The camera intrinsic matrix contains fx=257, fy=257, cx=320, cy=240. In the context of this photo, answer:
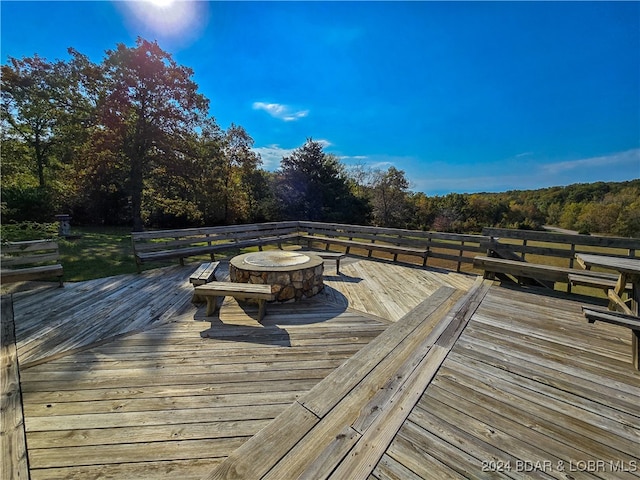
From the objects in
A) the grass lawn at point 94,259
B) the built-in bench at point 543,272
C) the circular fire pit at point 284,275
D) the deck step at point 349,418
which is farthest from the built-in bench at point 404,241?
the grass lawn at point 94,259

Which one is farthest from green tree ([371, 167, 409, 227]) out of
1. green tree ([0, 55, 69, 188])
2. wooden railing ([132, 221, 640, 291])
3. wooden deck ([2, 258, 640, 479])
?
green tree ([0, 55, 69, 188])

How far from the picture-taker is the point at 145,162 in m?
11.6

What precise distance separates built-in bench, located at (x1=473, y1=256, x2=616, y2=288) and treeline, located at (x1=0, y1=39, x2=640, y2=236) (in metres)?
11.9

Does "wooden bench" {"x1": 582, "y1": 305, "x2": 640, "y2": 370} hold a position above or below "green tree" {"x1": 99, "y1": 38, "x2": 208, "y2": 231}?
below

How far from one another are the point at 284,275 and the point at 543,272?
12.9ft

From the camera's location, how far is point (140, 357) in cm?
258

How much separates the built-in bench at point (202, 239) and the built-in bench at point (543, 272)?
5.48 m

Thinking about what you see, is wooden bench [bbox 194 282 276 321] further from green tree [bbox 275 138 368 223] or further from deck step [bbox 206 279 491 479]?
green tree [bbox 275 138 368 223]

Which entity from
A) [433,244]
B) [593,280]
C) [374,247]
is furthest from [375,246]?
[593,280]

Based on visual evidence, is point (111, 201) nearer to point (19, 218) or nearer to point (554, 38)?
point (19, 218)

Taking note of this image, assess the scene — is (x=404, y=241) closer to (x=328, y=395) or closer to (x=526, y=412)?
(x=526, y=412)

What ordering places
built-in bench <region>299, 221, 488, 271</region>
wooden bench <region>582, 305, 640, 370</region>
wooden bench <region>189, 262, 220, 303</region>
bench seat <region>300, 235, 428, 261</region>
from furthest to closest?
1. bench seat <region>300, 235, 428, 261</region>
2. built-in bench <region>299, 221, 488, 271</region>
3. wooden bench <region>189, 262, 220, 303</region>
4. wooden bench <region>582, 305, 640, 370</region>

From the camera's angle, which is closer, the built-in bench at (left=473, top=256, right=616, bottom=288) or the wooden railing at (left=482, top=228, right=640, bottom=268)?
the built-in bench at (left=473, top=256, right=616, bottom=288)

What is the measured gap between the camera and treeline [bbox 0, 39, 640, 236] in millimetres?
10672
